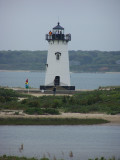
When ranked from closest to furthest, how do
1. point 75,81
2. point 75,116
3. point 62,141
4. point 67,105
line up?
point 62,141, point 75,116, point 67,105, point 75,81

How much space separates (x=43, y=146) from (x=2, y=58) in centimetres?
17735

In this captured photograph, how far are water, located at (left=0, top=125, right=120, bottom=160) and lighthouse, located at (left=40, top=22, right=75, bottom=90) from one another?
57.8 ft

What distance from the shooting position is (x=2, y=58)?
654ft

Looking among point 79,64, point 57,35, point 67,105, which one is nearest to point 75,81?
point 57,35

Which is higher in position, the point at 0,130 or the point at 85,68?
the point at 85,68

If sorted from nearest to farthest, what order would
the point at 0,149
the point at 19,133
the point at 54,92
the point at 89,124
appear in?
the point at 0,149, the point at 19,133, the point at 89,124, the point at 54,92

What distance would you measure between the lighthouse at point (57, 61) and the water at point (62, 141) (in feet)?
→ 57.8

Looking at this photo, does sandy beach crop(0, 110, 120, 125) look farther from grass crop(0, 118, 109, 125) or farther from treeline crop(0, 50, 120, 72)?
treeline crop(0, 50, 120, 72)

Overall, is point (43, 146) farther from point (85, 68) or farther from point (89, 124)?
point (85, 68)

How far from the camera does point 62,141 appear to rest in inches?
961

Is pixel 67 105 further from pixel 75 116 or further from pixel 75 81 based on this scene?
pixel 75 81

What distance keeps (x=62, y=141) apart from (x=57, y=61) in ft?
67.3

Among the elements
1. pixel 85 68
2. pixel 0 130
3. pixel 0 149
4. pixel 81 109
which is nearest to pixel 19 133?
pixel 0 130

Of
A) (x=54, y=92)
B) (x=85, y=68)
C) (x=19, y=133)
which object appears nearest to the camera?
(x=19, y=133)
